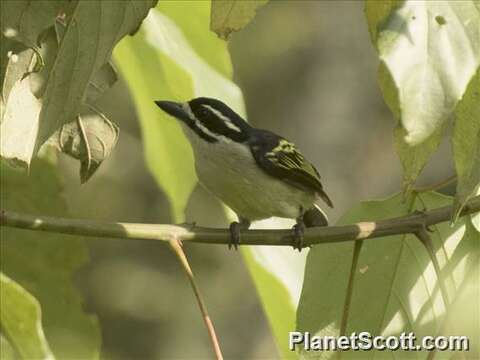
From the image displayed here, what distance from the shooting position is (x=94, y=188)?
12.4 metres

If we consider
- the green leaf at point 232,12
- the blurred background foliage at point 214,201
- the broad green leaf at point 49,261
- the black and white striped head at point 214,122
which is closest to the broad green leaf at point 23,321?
the broad green leaf at point 49,261

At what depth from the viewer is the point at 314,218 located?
12.2 feet

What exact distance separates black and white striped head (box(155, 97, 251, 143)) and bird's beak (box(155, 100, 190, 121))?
0.03 metres

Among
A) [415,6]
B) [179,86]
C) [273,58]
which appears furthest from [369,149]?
[415,6]

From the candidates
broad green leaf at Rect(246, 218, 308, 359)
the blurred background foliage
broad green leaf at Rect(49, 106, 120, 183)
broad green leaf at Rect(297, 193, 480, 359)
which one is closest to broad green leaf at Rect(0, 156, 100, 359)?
broad green leaf at Rect(49, 106, 120, 183)

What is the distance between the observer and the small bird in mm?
3393

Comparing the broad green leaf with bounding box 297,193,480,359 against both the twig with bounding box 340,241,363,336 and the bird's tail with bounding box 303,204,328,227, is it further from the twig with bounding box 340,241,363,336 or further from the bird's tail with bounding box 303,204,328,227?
the bird's tail with bounding box 303,204,328,227

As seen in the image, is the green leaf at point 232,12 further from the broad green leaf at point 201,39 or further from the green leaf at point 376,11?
the broad green leaf at point 201,39

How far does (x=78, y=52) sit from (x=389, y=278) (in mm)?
1086

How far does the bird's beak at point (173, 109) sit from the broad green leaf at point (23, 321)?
0.86 m

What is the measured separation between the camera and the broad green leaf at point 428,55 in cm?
142

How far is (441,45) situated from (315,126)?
36.1 feet

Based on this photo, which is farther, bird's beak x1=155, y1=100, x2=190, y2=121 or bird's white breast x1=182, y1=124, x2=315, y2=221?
bird's white breast x1=182, y1=124, x2=315, y2=221

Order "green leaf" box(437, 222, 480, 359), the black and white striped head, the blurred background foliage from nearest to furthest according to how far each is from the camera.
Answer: "green leaf" box(437, 222, 480, 359) → the black and white striped head → the blurred background foliage
